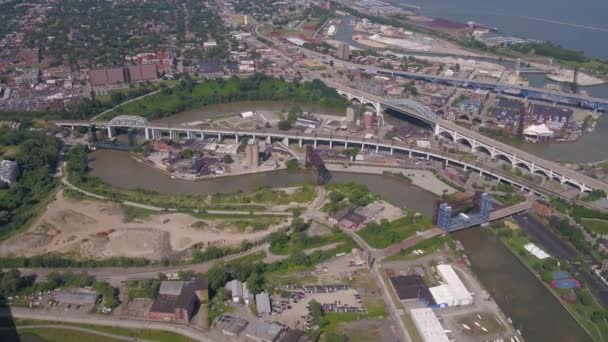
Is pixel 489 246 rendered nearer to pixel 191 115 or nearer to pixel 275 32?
pixel 191 115

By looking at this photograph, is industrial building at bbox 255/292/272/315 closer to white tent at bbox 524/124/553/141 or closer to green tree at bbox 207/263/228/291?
green tree at bbox 207/263/228/291

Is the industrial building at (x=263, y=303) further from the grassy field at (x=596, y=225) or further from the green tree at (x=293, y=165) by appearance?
the grassy field at (x=596, y=225)

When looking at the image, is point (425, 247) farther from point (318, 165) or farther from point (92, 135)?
point (92, 135)

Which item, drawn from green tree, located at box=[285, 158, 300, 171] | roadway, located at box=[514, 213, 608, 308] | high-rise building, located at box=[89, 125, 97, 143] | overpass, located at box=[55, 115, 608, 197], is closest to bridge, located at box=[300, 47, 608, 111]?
overpass, located at box=[55, 115, 608, 197]

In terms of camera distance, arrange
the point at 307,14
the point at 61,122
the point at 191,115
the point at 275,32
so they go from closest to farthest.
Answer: the point at 61,122
the point at 191,115
the point at 275,32
the point at 307,14

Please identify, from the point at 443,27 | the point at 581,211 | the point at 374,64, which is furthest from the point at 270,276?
the point at 443,27

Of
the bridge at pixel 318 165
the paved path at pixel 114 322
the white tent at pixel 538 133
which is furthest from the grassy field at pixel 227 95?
the paved path at pixel 114 322

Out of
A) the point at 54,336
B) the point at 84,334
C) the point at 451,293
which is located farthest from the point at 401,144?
the point at 54,336
